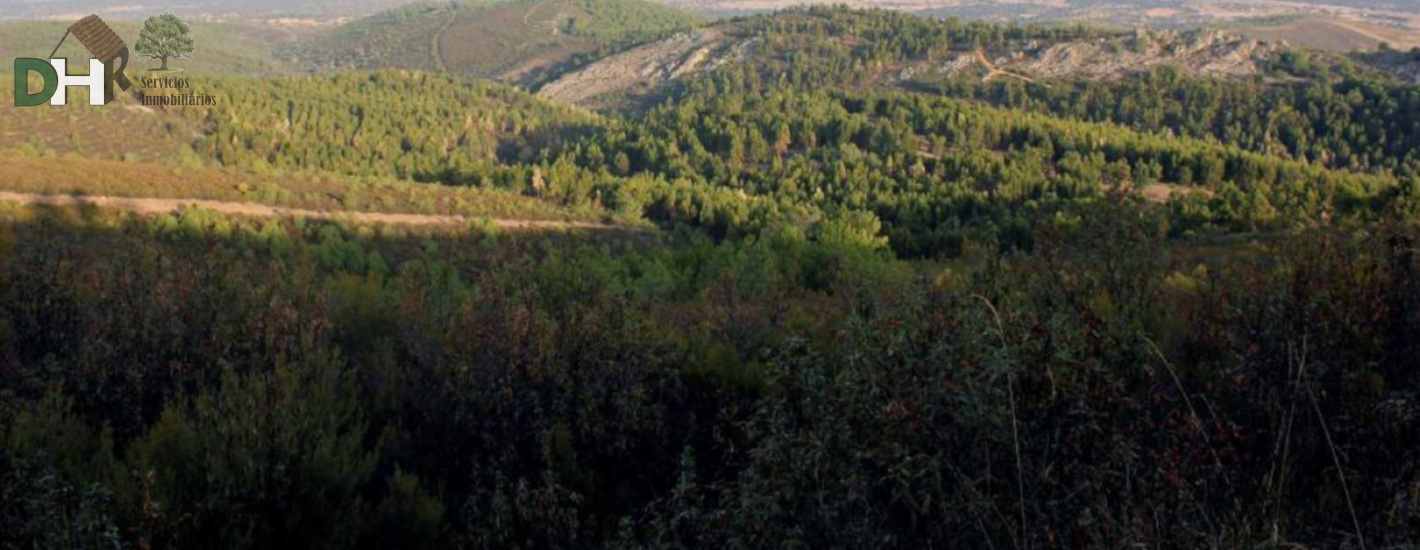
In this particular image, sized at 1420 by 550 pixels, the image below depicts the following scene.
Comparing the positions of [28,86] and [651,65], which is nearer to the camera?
[28,86]

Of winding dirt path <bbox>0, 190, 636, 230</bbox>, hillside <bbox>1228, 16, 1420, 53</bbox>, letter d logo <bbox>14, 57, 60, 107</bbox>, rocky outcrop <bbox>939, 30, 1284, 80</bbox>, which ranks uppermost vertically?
hillside <bbox>1228, 16, 1420, 53</bbox>

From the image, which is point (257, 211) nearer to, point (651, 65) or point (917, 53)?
point (917, 53)

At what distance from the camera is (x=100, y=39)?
2894 inches

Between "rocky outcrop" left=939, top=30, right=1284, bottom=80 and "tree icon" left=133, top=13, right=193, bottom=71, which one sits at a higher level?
"rocky outcrop" left=939, top=30, right=1284, bottom=80

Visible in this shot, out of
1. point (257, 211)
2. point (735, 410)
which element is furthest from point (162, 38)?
point (735, 410)

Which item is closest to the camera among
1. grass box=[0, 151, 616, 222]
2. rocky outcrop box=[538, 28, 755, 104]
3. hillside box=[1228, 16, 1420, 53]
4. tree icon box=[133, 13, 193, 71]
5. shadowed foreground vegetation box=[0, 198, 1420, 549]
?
shadowed foreground vegetation box=[0, 198, 1420, 549]

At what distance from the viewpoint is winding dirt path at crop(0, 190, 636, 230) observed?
32.5 metres

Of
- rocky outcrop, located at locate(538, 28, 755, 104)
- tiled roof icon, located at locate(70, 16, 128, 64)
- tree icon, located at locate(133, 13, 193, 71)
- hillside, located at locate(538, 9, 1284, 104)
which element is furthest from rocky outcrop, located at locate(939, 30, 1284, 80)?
tiled roof icon, located at locate(70, 16, 128, 64)

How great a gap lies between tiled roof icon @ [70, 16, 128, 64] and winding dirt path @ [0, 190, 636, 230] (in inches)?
1504

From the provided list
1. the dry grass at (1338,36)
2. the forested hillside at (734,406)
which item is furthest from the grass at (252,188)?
the dry grass at (1338,36)

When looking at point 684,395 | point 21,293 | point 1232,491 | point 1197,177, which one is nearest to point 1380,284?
point 1232,491

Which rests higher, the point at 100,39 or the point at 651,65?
the point at 651,65

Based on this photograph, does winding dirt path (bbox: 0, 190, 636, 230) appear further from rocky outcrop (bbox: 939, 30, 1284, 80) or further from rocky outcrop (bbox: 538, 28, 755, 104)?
rocky outcrop (bbox: 538, 28, 755, 104)

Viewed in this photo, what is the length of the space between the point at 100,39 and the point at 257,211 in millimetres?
49328
